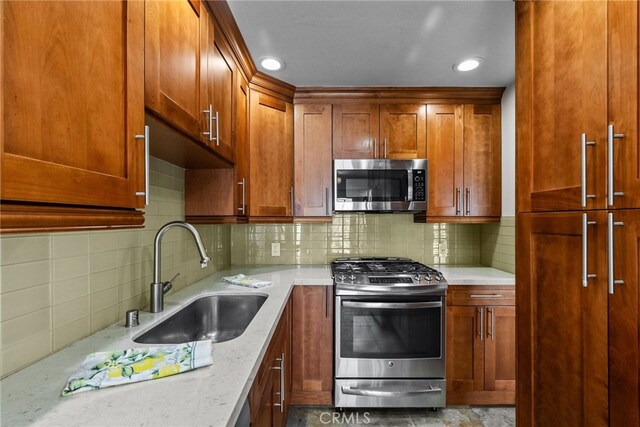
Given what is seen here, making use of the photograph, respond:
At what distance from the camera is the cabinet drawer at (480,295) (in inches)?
82.7

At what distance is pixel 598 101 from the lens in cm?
92

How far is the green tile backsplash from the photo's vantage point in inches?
107

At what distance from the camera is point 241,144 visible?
203 centimetres

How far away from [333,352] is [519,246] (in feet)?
4.34

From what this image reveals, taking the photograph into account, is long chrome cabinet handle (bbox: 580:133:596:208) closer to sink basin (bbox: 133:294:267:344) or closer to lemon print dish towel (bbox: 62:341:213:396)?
lemon print dish towel (bbox: 62:341:213:396)

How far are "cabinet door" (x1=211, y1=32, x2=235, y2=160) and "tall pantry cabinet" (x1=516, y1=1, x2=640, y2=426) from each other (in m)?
1.37

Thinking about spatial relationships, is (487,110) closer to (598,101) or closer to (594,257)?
(598,101)

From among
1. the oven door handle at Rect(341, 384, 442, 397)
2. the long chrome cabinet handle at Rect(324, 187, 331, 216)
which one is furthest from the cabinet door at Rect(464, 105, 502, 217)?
the oven door handle at Rect(341, 384, 442, 397)

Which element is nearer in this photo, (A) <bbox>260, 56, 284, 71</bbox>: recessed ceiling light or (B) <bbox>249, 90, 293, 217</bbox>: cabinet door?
(A) <bbox>260, 56, 284, 71</bbox>: recessed ceiling light

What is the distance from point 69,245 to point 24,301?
0.69 ft

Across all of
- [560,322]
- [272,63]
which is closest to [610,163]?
[560,322]

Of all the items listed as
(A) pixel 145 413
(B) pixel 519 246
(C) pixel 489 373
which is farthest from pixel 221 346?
(C) pixel 489 373

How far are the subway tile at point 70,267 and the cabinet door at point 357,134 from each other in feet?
5.77

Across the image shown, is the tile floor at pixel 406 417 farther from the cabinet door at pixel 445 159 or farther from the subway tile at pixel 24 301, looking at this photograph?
the subway tile at pixel 24 301
